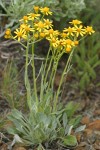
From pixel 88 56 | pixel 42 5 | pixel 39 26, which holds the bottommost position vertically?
pixel 88 56

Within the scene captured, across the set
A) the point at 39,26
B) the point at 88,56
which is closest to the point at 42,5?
the point at 88,56

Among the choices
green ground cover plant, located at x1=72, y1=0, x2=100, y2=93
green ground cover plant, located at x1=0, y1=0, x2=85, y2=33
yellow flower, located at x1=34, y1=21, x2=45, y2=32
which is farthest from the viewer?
green ground cover plant, located at x1=72, y1=0, x2=100, y2=93

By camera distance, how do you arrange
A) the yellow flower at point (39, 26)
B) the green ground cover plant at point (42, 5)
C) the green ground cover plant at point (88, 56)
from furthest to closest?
1. the green ground cover plant at point (88, 56)
2. the green ground cover plant at point (42, 5)
3. the yellow flower at point (39, 26)

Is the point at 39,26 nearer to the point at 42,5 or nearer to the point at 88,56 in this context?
the point at 42,5

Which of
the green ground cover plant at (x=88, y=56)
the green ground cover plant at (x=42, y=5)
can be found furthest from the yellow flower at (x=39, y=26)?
the green ground cover plant at (x=88, y=56)

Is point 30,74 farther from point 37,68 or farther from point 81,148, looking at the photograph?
point 81,148

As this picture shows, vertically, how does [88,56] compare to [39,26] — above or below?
below

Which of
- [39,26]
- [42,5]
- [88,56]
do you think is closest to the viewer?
[39,26]

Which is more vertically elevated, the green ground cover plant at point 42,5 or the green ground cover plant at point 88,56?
the green ground cover plant at point 42,5

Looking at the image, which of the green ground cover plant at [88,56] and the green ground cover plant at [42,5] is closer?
the green ground cover plant at [42,5]

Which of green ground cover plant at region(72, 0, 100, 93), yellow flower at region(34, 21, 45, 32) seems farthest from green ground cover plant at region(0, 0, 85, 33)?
yellow flower at region(34, 21, 45, 32)

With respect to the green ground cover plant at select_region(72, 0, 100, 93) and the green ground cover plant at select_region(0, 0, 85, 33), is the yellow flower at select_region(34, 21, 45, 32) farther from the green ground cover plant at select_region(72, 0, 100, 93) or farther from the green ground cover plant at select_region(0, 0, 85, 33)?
the green ground cover plant at select_region(72, 0, 100, 93)

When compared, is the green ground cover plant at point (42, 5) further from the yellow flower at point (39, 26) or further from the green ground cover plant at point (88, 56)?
the yellow flower at point (39, 26)
